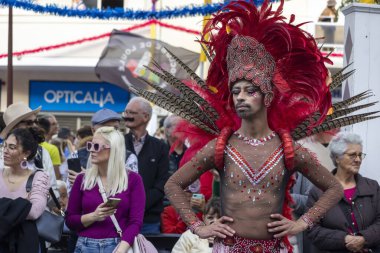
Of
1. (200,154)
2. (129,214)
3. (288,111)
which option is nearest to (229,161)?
(200,154)

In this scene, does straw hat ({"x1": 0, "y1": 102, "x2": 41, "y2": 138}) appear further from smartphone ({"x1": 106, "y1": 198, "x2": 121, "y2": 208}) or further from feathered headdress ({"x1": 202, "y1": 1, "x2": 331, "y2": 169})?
feathered headdress ({"x1": 202, "y1": 1, "x2": 331, "y2": 169})

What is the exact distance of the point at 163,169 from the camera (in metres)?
8.27

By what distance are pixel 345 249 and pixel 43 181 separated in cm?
239

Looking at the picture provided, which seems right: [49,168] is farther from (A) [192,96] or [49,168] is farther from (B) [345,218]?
(A) [192,96]

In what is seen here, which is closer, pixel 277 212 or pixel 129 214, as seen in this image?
pixel 277 212

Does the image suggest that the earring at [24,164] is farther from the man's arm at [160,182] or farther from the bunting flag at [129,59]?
the bunting flag at [129,59]

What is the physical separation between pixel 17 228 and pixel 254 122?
2.55 meters

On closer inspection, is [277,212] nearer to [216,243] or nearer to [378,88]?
[216,243]

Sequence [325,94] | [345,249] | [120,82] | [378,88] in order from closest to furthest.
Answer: [325,94] → [345,249] → [378,88] → [120,82]

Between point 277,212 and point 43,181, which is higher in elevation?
point 277,212

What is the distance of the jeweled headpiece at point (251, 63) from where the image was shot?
16.2ft

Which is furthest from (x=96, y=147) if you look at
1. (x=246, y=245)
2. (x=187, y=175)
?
(x=246, y=245)

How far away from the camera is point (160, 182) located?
323 inches

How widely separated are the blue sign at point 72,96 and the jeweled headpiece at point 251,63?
18.9 meters
